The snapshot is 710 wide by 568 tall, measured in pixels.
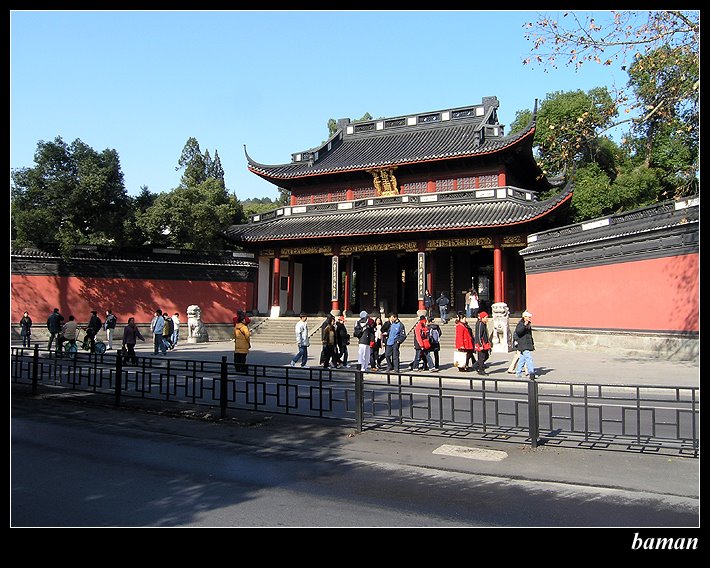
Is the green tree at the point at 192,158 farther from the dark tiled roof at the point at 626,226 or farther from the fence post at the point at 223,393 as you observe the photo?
the fence post at the point at 223,393

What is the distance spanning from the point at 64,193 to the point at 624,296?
67.0ft

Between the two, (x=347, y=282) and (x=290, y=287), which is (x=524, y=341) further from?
(x=290, y=287)

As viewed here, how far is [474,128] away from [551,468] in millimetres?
25504

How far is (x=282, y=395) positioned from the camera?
10477 mm

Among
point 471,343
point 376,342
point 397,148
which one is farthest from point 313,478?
point 397,148

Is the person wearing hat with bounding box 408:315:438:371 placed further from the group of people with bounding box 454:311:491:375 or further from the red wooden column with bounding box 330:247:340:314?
the red wooden column with bounding box 330:247:340:314

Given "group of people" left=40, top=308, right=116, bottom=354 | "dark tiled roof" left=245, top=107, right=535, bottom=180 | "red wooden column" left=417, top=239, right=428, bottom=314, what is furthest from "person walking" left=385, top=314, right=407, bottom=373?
"dark tiled roof" left=245, top=107, right=535, bottom=180

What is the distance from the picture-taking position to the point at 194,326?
24953 mm

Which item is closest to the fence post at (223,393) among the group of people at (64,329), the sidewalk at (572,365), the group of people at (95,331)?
the group of people at (95,331)

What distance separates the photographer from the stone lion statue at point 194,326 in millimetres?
24812

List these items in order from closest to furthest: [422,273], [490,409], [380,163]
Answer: [490,409]
[422,273]
[380,163]

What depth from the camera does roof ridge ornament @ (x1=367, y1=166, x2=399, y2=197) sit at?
91.5ft

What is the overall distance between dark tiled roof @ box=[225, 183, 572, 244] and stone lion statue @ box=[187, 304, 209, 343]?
171 inches
